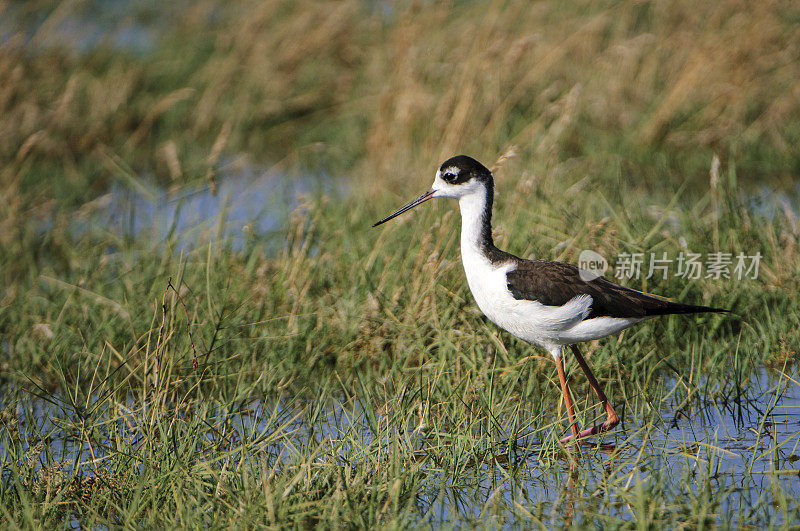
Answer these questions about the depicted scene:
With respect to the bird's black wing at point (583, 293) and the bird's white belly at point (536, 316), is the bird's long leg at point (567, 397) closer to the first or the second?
the bird's white belly at point (536, 316)

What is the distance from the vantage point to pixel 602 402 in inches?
189

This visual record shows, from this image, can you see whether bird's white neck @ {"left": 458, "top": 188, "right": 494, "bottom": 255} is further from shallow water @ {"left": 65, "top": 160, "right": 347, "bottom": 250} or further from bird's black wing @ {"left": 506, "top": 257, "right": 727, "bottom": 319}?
shallow water @ {"left": 65, "top": 160, "right": 347, "bottom": 250}

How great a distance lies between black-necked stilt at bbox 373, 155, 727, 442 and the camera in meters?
4.69

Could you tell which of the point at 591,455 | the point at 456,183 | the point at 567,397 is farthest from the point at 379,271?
the point at 591,455

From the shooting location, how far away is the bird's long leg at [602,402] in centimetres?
462

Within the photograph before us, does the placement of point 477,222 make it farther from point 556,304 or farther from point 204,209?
point 204,209

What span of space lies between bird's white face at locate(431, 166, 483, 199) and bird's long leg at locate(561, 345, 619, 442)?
0.94 m

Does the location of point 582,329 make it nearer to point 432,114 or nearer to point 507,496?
point 507,496

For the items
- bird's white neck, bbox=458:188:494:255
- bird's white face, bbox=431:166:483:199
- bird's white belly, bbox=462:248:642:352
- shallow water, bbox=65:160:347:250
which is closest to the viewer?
bird's white belly, bbox=462:248:642:352

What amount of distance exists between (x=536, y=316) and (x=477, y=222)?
0.61 metres

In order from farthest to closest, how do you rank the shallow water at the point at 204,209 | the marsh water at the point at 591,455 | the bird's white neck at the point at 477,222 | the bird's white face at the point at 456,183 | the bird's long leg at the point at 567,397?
the shallow water at the point at 204,209
the bird's white face at the point at 456,183
the bird's white neck at the point at 477,222
the bird's long leg at the point at 567,397
the marsh water at the point at 591,455

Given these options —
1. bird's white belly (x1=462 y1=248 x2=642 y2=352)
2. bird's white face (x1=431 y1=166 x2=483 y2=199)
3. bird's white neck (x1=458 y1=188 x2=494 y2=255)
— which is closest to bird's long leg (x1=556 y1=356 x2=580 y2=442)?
bird's white belly (x1=462 y1=248 x2=642 y2=352)

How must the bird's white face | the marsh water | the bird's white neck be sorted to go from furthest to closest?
the bird's white face → the bird's white neck → the marsh water

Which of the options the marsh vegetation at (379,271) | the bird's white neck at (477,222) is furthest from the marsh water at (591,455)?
the bird's white neck at (477,222)
